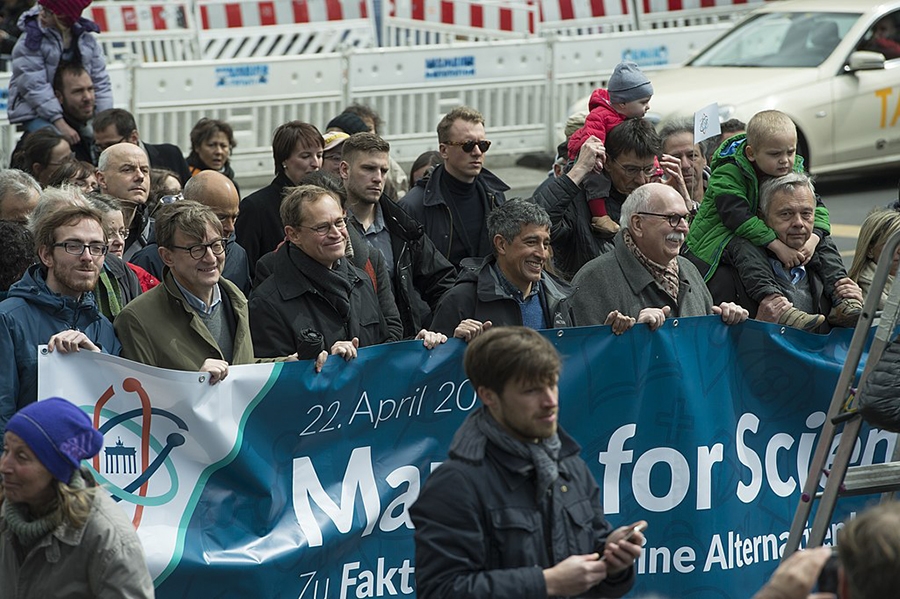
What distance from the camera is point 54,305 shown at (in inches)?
222

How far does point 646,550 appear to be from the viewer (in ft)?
20.7

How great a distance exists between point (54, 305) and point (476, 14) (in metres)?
13.7

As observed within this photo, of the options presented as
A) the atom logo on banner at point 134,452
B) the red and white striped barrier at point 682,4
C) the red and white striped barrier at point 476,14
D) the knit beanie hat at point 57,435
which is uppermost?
the knit beanie hat at point 57,435

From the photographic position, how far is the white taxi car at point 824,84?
14.7m

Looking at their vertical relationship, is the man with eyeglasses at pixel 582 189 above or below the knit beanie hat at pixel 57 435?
below

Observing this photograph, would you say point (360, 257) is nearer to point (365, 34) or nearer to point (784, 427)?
point (784, 427)

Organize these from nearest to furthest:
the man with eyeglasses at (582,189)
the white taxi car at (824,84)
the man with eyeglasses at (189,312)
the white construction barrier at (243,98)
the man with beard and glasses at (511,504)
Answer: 1. the man with beard and glasses at (511,504)
2. the man with eyeglasses at (189,312)
3. the man with eyeglasses at (582,189)
4. the white taxi car at (824,84)
5. the white construction barrier at (243,98)

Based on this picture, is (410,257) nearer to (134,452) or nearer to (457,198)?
(457,198)

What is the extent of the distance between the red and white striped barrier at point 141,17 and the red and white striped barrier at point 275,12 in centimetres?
33

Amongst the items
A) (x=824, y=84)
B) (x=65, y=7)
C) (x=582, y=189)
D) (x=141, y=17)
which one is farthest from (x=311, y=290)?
(x=141, y=17)

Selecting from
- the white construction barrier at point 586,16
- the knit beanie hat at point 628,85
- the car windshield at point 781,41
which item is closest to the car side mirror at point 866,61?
the car windshield at point 781,41

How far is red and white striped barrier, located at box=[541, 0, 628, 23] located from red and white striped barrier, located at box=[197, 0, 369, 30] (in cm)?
254

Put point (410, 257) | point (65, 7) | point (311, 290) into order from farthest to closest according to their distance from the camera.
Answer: point (65, 7)
point (410, 257)
point (311, 290)

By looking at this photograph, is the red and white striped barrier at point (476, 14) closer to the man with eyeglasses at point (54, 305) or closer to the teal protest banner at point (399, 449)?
the teal protest banner at point (399, 449)
